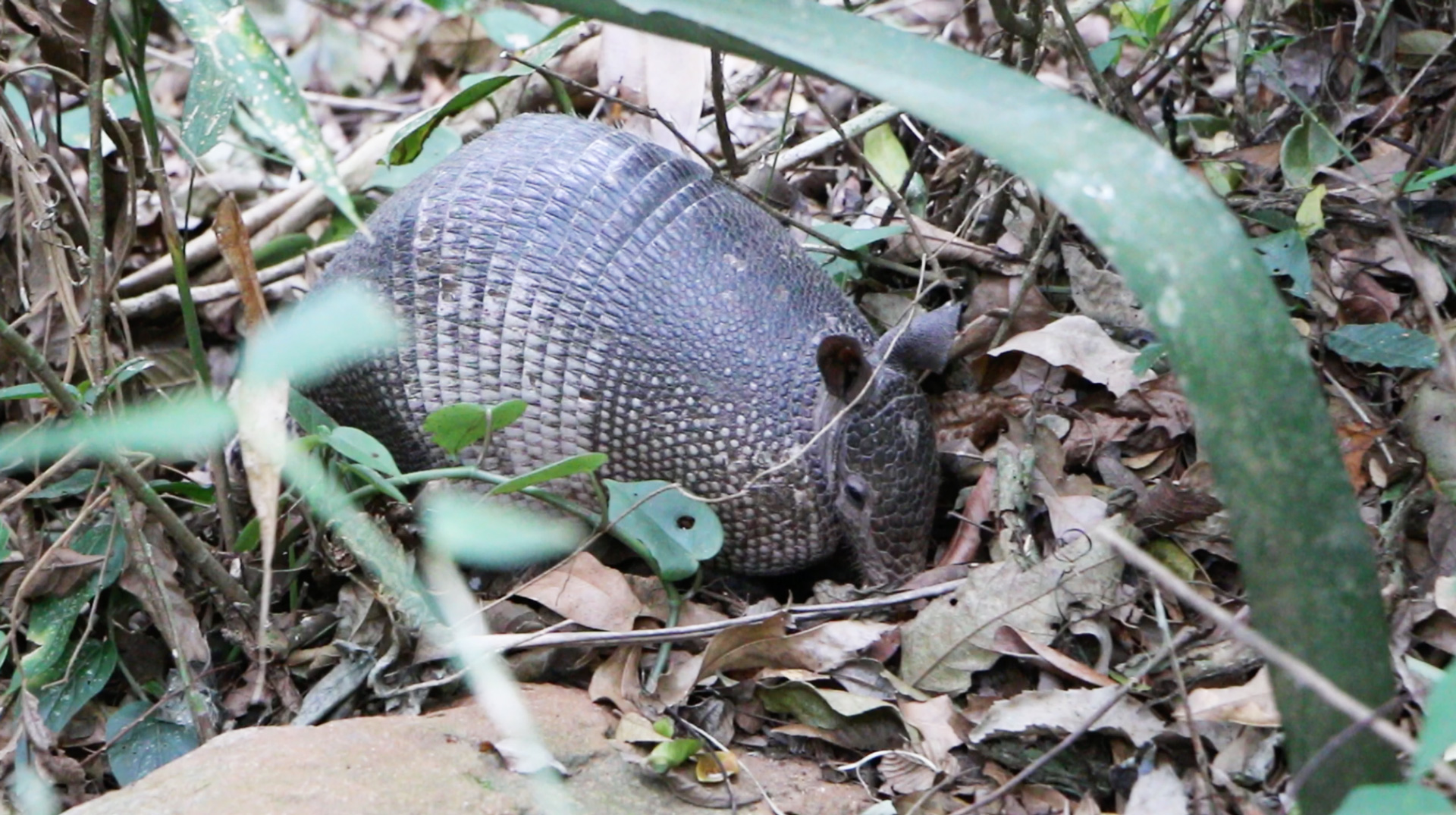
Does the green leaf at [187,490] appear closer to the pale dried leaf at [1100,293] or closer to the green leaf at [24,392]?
the green leaf at [24,392]

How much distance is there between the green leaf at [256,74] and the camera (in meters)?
1.68

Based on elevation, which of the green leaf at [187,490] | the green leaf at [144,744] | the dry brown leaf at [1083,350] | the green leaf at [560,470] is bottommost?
the green leaf at [144,744]

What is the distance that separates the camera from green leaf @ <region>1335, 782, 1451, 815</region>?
1.22 m

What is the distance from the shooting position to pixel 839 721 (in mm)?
2822

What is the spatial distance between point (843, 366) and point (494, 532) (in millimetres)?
1113

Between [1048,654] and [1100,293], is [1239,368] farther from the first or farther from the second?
[1100,293]

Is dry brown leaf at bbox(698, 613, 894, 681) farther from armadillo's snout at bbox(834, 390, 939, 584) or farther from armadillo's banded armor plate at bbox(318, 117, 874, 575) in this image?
armadillo's banded armor plate at bbox(318, 117, 874, 575)

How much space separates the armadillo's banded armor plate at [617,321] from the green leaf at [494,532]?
33 centimetres

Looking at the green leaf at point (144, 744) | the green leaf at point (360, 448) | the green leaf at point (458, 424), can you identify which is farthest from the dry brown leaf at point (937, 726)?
the green leaf at point (144, 744)

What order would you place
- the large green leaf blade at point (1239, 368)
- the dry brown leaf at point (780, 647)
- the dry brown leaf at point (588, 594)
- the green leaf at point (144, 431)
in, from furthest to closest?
the dry brown leaf at point (588, 594) < the dry brown leaf at point (780, 647) < the green leaf at point (144, 431) < the large green leaf blade at point (1239, 368)

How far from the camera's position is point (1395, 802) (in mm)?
1228

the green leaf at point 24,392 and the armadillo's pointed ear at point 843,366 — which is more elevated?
the green leaf at point 24,392

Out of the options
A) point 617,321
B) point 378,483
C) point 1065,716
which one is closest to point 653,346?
point 617,321

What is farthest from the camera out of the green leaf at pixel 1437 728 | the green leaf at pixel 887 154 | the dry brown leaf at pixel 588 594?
the green leaf at pixel 887 154
